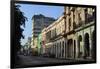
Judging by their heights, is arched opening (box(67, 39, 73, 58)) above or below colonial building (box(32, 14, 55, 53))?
below

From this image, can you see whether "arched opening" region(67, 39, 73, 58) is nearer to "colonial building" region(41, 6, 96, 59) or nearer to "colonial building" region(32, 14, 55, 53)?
"colonial building" region(41, 6, 96, 59)

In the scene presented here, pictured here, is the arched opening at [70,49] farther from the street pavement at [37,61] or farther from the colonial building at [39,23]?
the colonial building at [39,23]

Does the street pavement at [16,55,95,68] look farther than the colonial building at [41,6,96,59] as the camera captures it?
No

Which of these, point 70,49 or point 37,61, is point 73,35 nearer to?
point 70,49

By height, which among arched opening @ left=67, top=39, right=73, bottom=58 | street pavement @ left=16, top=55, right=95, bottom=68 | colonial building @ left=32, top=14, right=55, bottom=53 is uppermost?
colonial building @ left=32, top=14, right=55, bottom=53

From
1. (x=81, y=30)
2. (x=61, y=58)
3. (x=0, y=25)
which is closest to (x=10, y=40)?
(x=0, y=25)

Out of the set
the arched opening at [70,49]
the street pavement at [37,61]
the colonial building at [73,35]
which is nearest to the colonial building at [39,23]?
the colonial building at [73,35]

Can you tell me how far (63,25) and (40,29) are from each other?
29 centimetres

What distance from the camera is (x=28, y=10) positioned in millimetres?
2615

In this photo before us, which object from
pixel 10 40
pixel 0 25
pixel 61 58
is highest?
pixel 0 25

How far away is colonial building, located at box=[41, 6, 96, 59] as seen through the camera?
108 inches

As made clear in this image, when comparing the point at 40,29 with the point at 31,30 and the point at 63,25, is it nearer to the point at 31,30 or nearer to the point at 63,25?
the point at 31,30

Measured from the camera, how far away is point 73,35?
9.24ft

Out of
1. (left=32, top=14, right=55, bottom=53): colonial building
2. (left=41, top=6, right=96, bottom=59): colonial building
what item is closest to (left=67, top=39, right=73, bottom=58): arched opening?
(left=41, top=6, right=96, bottom=59): colonial building
